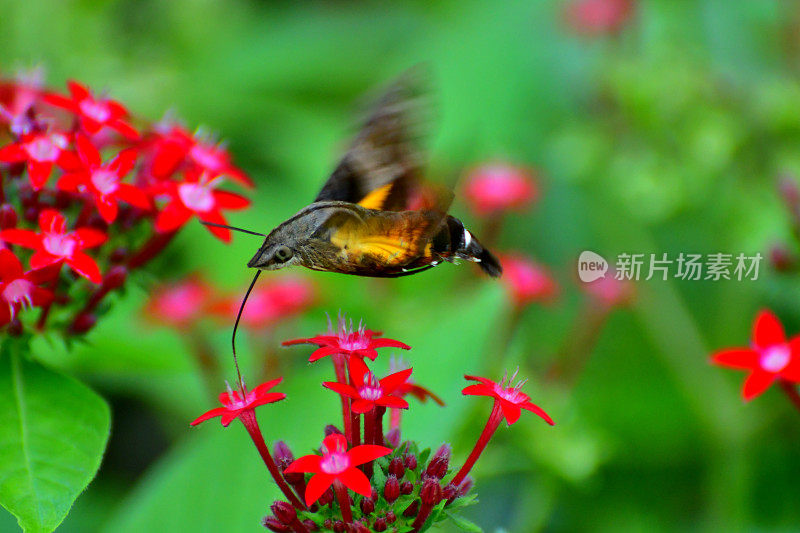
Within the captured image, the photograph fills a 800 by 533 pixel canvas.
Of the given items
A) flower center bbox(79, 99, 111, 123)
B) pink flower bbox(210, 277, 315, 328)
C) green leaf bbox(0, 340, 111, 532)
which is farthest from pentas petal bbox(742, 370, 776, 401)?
pink flower bbox(210, 277, 315, 328)

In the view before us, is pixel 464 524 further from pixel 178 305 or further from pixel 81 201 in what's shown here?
pixel 178 305

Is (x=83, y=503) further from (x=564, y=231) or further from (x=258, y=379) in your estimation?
(x=564, y=231)

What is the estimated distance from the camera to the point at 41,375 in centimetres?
119

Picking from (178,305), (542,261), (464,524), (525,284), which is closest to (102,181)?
(464,524)

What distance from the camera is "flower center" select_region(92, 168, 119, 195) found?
3.66ft

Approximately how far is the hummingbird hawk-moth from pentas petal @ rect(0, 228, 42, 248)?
27 cm

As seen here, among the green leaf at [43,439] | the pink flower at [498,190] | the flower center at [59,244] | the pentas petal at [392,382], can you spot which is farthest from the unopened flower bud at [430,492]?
the pink flower at [498,190]

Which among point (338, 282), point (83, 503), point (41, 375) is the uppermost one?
point (338, 282)

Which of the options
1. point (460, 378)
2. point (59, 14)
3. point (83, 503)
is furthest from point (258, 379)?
point (59, 14)

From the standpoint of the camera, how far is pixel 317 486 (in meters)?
0.89

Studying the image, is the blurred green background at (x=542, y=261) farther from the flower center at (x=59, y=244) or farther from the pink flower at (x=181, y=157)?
the flower center at (x=59, y=244)

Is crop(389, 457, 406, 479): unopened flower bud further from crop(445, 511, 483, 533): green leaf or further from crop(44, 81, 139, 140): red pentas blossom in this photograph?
crop(44, 81, 139, 140): red pentas blossom

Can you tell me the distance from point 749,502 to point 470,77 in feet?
6.03

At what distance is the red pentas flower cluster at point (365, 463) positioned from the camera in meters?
0.94
